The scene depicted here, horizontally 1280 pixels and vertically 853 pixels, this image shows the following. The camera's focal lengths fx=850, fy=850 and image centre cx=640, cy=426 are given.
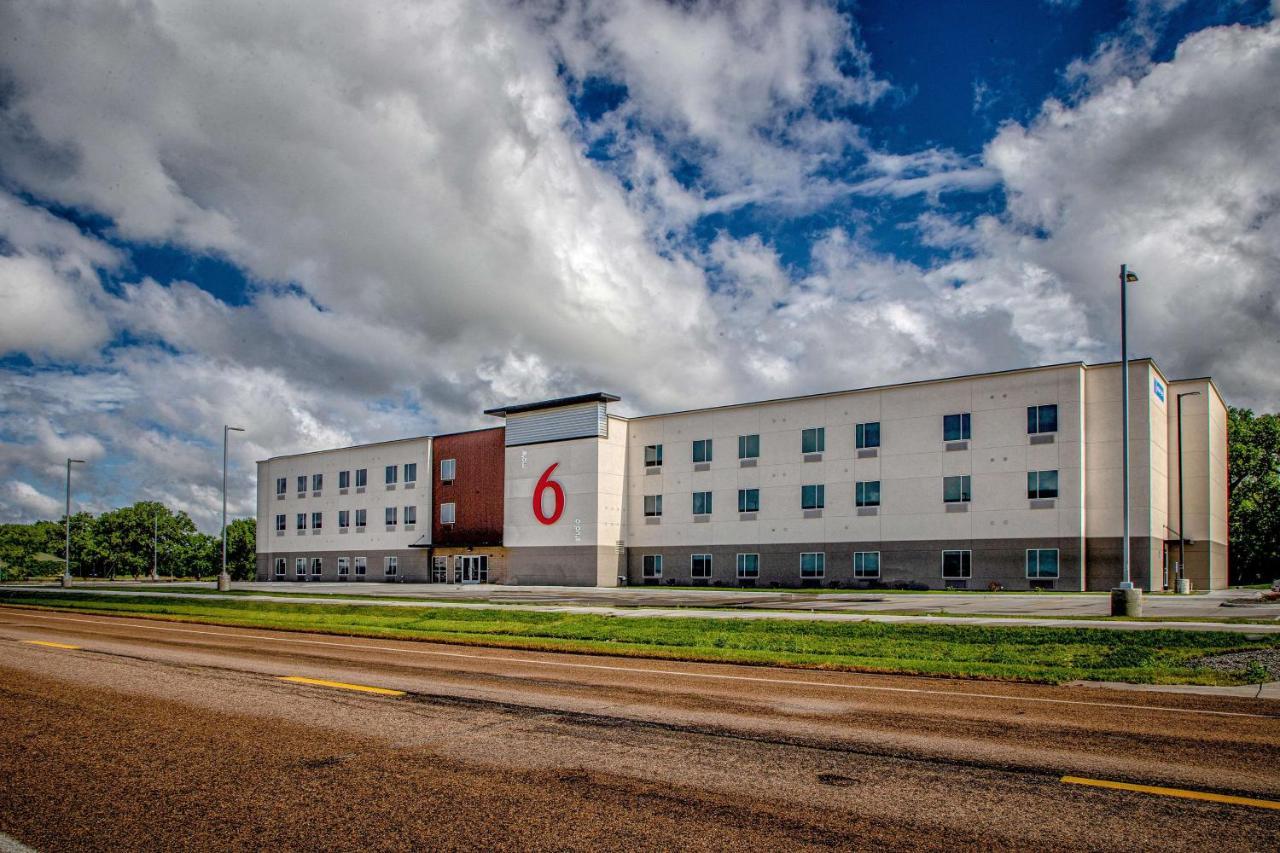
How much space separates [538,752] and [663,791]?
1.69 m

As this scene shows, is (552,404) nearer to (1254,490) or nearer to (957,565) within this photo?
(957,565)

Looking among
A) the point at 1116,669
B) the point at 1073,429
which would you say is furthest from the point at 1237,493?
the point at 1116,669

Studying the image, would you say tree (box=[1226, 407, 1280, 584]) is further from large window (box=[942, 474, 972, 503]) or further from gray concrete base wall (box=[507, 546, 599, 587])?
gray concrete base wall (box=[507, 546, 599, 587])

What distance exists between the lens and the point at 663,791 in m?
6.32

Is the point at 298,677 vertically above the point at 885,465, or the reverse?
the point at 885,465

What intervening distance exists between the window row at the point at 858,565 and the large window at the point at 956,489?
2.77 m

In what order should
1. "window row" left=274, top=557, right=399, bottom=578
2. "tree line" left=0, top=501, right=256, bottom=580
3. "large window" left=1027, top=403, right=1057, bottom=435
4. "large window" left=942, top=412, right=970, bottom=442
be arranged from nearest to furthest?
"large window" left=1027, top=403, right=1057, bottom=435, "large window" left=942, top=412, right=970, bottom=442, "window row" left=274, top=557, right=399, bottom=578, "tree line" left=0, top=501, right=256, bottom=580

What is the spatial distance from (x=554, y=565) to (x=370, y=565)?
20.3 m

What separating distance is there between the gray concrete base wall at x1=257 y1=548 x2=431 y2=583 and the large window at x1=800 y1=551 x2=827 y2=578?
29926 millimetres

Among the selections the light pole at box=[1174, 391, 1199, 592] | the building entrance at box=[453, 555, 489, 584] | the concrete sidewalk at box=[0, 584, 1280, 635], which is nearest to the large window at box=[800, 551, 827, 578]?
the concrete sidewalk at box=[0, 584, 1280, 635]

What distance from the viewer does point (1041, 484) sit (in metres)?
42.2

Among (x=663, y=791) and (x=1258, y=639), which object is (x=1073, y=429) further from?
(x=663, y=791)

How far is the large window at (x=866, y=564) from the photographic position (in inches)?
1841

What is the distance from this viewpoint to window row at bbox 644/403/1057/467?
42500 millimetres
